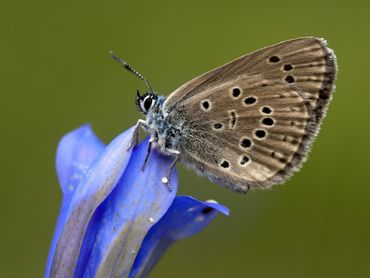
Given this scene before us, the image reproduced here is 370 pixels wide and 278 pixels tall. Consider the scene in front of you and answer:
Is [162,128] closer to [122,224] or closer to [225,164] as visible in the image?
[225,164]

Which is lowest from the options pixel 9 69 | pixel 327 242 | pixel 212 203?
pixel 327 242

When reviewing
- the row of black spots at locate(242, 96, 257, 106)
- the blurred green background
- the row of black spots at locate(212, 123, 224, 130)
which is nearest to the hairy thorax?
the row of black spots at locate(212, 123, 224, 130)

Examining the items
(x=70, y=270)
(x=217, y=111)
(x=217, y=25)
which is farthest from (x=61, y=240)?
(x=217, y=25)

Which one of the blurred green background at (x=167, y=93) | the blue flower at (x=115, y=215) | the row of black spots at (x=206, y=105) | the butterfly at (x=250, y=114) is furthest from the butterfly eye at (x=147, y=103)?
the blurred green background at (x=167, y=93)

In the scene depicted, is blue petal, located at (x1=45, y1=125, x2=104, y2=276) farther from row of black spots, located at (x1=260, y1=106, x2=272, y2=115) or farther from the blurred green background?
the blurred green background

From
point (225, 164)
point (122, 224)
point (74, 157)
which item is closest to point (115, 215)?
point (122, 224)

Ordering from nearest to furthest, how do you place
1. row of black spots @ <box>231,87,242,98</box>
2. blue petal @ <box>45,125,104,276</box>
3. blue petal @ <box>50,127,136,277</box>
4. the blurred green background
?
blue petal @ <box>50,127,136,277</box> → blue petal @ <box>45,125,104,276</box> → row of black spots @ <box>231,87,242,98</box> → the blurred green background

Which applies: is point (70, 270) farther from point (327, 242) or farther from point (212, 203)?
point (327, 242)
